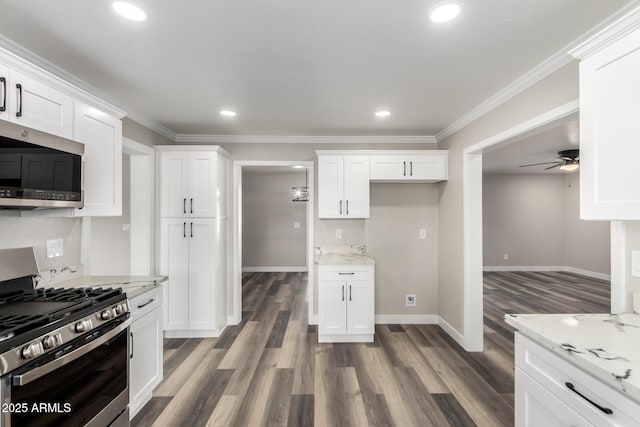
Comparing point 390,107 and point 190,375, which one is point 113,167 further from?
point 390,107

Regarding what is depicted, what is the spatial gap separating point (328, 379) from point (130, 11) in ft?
9.69

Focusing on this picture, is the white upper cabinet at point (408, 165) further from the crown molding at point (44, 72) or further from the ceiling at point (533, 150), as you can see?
the crown molding at point (44, 72)

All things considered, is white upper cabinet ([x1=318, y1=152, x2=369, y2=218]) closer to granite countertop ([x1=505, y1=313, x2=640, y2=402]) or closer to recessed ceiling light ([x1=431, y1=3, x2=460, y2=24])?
recessed ceiling light ([x1=431, y1=3, x2=460, y2=24])

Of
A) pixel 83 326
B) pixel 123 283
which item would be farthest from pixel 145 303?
pixel 83 326

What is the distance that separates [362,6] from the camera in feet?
4.85

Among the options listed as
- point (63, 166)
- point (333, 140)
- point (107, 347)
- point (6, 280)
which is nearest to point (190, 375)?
point (107, 347)

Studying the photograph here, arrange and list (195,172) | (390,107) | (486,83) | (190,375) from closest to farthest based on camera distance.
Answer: (486,83) < (190,375) < (390,107) < (195,172)

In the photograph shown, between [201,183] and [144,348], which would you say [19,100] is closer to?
[144,348]

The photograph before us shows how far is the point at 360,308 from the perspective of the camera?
341cm

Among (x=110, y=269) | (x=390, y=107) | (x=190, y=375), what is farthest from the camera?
(x=110, y=269)

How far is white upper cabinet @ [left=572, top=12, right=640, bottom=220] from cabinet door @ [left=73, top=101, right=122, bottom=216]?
9.35 feet

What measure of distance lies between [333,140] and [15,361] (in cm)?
352

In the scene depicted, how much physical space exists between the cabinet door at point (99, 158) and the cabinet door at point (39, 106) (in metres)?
0.08

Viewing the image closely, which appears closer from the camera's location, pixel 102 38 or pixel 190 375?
pixel 102 38
